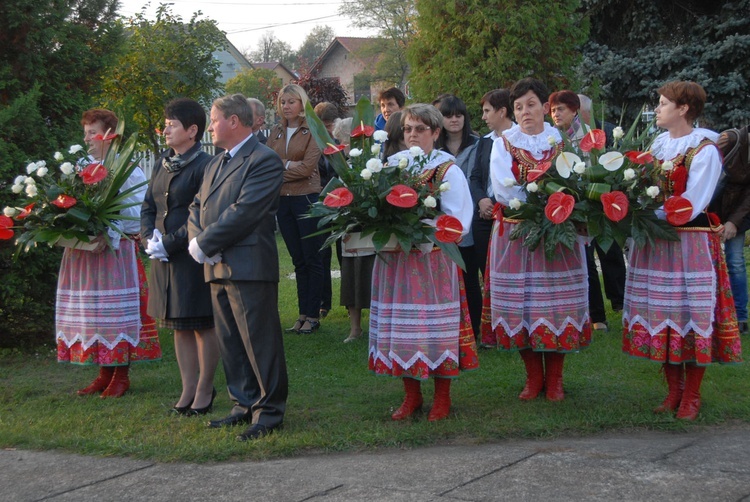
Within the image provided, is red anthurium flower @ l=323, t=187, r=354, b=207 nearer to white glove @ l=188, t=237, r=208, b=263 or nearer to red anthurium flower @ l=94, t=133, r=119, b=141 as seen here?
white glove @ l=188, t=237, r=208, b=263

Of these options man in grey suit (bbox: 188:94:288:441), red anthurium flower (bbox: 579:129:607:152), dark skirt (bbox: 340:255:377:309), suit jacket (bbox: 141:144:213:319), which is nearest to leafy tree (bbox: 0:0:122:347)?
suit jacket (bbox: 141:144:213:319)

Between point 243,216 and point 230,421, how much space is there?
1338 mm

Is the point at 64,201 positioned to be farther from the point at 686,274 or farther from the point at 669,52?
the point at 669,52

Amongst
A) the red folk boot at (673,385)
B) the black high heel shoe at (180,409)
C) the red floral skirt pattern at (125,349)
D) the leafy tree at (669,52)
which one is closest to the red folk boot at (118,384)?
the red floral skirt pattern at (125,349)

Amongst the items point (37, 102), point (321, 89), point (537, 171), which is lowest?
point (537, 171)

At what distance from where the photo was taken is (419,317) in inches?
213

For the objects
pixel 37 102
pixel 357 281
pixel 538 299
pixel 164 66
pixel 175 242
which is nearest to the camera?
pixel 175 242

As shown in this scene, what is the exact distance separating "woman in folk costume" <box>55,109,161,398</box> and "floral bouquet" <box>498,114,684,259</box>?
290 centimetres

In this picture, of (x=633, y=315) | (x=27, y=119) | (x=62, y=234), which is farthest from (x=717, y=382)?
(x=27, y=119)

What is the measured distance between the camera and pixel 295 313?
9961 millimetres

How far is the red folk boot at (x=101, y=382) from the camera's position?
266 inches

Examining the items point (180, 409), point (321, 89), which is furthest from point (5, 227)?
point (321, 89)

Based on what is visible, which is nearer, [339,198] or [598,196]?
[339,198]

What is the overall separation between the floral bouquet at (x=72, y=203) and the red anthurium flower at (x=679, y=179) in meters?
3.70
